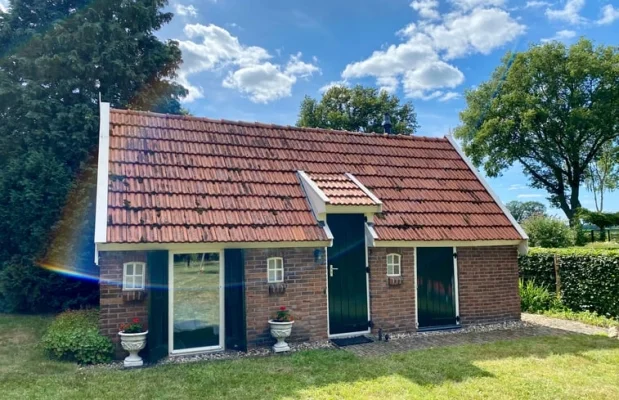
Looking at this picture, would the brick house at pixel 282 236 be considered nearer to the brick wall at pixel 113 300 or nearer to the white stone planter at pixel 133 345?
the brick wall at pixel 113 300

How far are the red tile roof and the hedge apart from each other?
2374 millimetres

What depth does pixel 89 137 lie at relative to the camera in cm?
1191

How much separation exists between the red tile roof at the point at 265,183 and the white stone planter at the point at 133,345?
157cm

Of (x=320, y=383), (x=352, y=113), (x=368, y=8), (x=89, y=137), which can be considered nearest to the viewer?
(x=320, y=383)

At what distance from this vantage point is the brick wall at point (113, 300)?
701 cm

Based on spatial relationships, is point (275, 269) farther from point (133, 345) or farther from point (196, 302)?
point (133, 345)

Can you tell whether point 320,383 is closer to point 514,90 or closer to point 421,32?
point 421,32

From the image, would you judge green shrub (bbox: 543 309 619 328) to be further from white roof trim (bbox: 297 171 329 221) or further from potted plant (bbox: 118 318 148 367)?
potted plant (bbox: 118 318 148 367)

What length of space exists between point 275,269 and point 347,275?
64.6 inches

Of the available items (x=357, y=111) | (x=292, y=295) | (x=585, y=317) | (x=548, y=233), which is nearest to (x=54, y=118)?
(x=292, y=295)

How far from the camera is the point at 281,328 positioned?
759 cm

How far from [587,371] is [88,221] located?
1130 centimetres

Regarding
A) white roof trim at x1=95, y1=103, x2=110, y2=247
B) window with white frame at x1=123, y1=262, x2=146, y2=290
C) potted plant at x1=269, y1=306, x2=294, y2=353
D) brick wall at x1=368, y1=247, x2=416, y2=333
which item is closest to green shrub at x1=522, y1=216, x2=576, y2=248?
brick wall at x1=368, y1=247, x2=416, y2=333

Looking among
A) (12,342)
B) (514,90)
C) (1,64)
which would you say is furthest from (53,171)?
(514,90)
